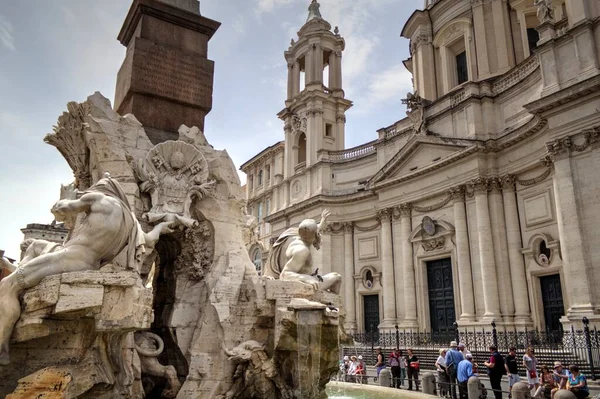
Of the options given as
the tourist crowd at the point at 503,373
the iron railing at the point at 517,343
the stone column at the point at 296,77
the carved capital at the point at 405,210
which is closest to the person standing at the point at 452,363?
the tourist crowd at the point at 503,373

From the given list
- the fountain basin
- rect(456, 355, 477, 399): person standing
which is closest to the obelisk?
the fountain basin

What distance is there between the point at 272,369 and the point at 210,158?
10.9ft

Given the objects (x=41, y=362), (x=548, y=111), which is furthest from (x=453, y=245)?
(x=41, y=362)

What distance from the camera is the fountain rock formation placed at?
4.59 m

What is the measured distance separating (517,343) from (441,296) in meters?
6.46

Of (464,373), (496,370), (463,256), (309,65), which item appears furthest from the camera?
(309,65)

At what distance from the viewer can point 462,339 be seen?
19.8 m

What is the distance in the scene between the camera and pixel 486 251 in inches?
832

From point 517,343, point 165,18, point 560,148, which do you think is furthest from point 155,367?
point 560,148

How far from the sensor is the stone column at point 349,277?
28203 mm

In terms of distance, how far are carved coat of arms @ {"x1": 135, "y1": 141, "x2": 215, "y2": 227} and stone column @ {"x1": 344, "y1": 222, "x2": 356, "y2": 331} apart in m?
22.5

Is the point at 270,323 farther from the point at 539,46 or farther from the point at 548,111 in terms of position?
the point at 539,46

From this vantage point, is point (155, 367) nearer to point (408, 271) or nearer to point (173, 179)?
point (173, 179)

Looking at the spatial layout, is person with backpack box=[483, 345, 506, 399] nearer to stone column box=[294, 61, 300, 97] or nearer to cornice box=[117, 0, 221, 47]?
cornice box=[117, 0, 221, 47]
